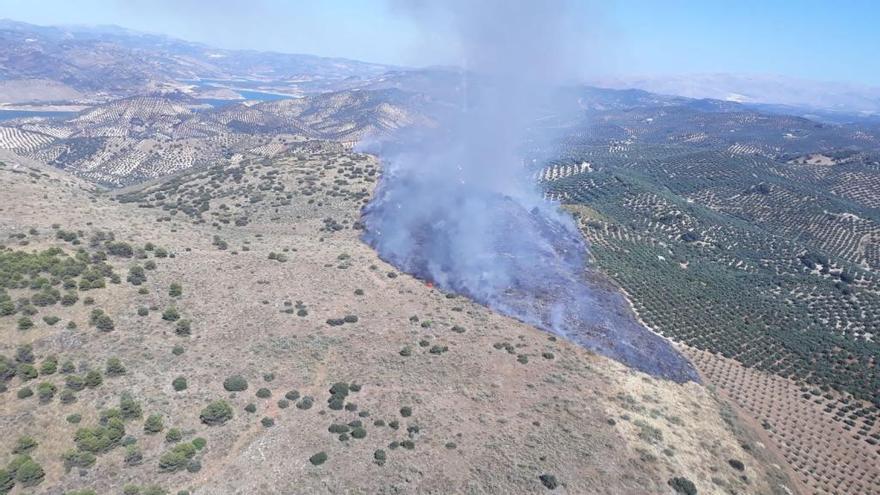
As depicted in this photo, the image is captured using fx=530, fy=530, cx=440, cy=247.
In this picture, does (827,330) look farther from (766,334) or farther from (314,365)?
(314,365)

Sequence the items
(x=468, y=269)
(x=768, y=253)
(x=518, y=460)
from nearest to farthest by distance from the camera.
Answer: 1. (x=518, y=460)
2. (x=468, y=269)
3. (x=768, y=253)

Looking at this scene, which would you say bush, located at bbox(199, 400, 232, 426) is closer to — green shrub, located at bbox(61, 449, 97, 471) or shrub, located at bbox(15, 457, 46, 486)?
green shrub, located at bbox(61, 449, 97, 471)

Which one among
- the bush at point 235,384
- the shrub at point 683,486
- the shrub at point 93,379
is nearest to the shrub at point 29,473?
the shrub at point 93,379

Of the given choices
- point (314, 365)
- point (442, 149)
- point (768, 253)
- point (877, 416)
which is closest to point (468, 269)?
point (314, 365)

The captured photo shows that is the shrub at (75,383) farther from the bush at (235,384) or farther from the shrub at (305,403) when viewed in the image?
the shrub at (305,403)

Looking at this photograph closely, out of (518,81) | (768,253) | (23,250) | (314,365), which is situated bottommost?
(768,253)

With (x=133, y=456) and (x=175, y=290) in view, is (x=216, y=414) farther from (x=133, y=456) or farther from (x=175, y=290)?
(x=175, y=290)
